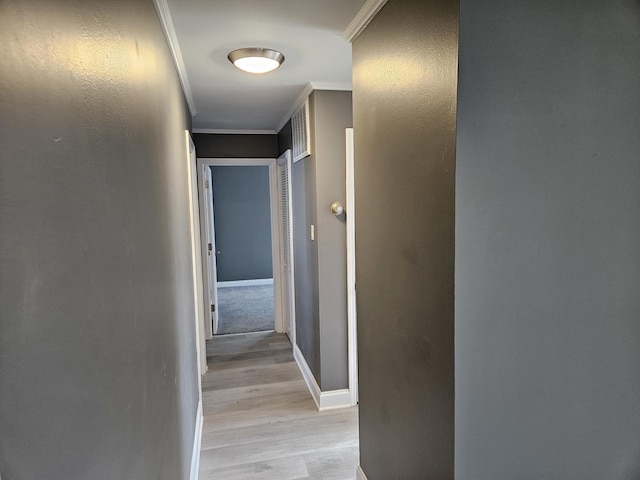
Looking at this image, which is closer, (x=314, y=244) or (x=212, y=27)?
(x=212, y=27)

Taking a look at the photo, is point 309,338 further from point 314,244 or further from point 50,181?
point 50,181

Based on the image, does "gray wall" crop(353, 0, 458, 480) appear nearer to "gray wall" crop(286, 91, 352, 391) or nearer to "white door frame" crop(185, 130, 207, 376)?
"gray wall" crop(286, 91, 352, 391)

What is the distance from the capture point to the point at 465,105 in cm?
108

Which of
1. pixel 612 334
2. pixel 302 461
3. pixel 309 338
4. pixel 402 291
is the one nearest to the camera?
pixel 612 334

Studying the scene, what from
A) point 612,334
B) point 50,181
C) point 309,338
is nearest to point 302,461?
point 309,338

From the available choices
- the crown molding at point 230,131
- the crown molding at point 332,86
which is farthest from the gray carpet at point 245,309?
the crown molding at point 332,86

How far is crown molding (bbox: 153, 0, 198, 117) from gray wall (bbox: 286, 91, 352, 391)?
33.8 inches

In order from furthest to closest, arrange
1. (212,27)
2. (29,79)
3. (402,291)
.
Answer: (212,27) < (402,291) < (29,79)

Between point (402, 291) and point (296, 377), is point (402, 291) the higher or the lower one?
the higher one

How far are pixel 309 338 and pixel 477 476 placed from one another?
222 cm

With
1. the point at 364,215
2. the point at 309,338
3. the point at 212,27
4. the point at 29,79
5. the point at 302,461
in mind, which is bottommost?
the point at 302,461

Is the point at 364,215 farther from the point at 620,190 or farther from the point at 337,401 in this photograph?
the point at 337,401

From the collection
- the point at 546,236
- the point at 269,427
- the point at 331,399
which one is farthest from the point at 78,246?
the point at 331,399

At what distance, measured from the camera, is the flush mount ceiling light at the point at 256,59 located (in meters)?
2.02
